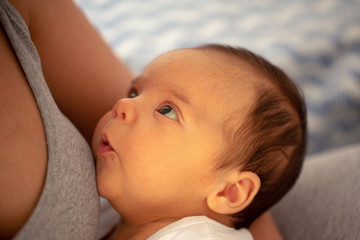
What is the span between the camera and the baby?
77 cm

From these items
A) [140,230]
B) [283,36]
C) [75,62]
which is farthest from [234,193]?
[283,36]

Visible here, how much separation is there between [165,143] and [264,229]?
419 mm

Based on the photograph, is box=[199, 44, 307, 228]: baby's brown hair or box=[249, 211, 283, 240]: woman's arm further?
box=[249, 211, 283, 240]: woman's arm

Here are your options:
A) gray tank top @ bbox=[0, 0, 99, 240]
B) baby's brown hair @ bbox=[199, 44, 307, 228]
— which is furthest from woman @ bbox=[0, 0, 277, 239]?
baby's brown hair @ bbox=[199, 44, 307, 228]

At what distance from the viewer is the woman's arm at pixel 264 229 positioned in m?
0.95

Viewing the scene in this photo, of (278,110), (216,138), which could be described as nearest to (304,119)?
(278,110)

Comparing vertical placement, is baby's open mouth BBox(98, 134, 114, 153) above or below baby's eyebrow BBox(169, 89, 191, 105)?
below

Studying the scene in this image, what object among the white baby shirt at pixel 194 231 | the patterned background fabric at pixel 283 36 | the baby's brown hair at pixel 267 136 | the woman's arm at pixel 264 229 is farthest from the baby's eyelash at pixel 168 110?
the patterned background fabric at pixel 283 36

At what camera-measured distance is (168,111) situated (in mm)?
816

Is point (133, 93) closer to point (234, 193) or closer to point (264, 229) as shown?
point (234, 193)

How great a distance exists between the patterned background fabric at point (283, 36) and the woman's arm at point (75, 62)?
2.26ft

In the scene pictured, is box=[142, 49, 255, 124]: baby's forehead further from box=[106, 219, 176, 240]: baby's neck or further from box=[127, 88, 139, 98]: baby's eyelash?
box=[106, 219, 176, 240]: baby's neck

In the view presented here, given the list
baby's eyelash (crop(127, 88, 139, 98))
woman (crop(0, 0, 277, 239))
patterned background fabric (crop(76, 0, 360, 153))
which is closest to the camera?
woman (crop(0, 0, 277, 239))

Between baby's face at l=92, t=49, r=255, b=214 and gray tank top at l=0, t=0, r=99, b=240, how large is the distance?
0.31ft
